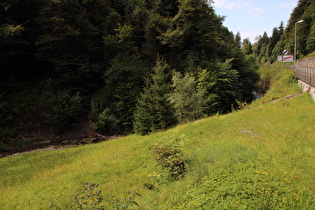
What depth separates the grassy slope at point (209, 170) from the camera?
3523mm

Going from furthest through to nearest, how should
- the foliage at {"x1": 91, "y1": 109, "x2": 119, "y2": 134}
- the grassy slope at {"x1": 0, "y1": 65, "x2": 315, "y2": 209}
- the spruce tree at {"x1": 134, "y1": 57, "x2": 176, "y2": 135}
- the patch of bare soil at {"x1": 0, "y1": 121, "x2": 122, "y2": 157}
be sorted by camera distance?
the foliage at {"x1": 91, "y1": 109, "x2": 119, "y2": 134}, the patch of bare soil at {"x1": 0, "y1": 121, "x2": 122, "y2": 157}, the spruce tree at {"x1": 134, "y1": 57, "x2": 176, "y2": 135}, the grassy slope at {"x1": 0, "y1": 65, "x2": 315, "y2": 209}

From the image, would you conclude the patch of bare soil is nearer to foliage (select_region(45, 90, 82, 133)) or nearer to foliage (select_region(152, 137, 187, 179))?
foliage (select_region(45, 90, 82, 133))

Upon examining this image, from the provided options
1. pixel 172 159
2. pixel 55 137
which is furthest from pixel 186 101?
pixel 55 137

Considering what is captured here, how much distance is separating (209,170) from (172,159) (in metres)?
1.63

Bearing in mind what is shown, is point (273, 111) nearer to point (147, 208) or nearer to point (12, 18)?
point (147, 208)

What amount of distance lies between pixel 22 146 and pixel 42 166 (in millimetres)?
7276

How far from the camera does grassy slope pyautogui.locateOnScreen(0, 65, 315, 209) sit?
3.52 m

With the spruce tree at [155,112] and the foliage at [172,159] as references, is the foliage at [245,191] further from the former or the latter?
the spruce tree at [155,112]

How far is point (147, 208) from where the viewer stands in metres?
4.25

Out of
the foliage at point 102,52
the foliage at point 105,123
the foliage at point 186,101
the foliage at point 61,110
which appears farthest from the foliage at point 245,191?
the foliage at point 61,110

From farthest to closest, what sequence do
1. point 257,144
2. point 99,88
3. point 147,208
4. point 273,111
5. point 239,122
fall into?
point 99,88
point 273,111
point 239,122
point 257,144
point 147,208

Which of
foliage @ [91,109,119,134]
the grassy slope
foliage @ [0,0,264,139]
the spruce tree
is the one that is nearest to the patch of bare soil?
foliage @ [91,109,119,134]

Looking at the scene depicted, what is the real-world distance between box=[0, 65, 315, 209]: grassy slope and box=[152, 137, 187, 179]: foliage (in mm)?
331

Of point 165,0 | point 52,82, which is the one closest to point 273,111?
point 52,82
